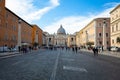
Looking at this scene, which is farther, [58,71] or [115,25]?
[115,25]

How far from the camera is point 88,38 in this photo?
399 feet

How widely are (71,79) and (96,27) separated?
89.9 meters

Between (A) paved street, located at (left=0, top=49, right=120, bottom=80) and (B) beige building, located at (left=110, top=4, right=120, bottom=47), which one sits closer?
(A) paved street, located at (left=0, top=49, right=120, bottom=80)

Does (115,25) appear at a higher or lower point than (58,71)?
higher

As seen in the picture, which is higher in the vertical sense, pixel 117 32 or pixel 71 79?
pixel 117 32

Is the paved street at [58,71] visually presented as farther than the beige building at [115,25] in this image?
No

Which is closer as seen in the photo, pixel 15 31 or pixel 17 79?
pixel 17 79

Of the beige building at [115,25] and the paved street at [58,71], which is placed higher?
the beige building at [115,25]

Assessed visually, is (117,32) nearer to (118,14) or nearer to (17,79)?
(118,14)

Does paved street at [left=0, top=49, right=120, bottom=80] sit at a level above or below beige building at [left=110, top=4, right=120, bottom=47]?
below

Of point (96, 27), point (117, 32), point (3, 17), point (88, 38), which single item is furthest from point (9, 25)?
point (88, 38)

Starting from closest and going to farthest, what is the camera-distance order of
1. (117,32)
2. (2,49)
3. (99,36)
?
(2,49), (117,32), (99,36)

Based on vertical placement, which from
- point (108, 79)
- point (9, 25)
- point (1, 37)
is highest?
point (9, 25)

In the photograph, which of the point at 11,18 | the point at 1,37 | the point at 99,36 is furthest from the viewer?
the point at 99,36
